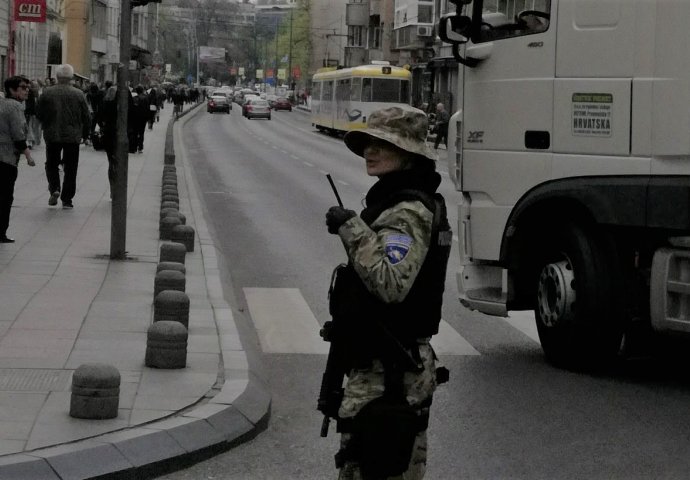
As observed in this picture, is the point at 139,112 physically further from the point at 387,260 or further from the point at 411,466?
the point at 387,260

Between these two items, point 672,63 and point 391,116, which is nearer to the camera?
point 391,116

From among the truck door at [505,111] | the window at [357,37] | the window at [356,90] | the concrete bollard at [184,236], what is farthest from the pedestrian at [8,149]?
the window at [357,37]

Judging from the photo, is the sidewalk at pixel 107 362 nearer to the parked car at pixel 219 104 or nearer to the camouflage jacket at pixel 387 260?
the camouflage jacket at pixel 387 260

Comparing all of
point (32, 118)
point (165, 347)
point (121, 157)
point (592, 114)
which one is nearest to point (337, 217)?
point (165, 347)

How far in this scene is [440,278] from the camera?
4.78 meters

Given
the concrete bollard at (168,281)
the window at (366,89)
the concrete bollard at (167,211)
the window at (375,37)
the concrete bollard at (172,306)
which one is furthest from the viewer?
the window at (375,37)

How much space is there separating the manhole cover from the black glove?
347 centimetres

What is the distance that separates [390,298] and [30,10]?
1414 inches

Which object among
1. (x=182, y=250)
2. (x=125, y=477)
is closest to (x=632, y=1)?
(x=125, y=477)

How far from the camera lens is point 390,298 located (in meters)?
4.59

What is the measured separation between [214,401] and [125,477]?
56.1 inches

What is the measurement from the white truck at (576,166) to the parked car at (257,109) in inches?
3333

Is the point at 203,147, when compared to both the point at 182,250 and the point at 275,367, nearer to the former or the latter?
the point at 182,250

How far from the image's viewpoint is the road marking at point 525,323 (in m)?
11.4
